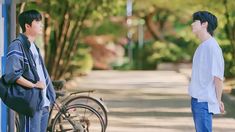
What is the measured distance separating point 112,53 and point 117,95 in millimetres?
21112

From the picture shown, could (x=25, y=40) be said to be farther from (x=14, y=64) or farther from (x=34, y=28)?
(x=14, y=64)

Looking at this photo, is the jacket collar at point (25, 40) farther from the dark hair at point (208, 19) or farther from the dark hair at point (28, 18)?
the dark hair at point (208, 19)

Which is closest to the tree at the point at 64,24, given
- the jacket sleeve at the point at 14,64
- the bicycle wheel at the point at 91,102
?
the bicycle wheel at the point at 91,102

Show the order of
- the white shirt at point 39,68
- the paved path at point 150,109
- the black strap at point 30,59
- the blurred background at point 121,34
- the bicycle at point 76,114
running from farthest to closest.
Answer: the blurred background at point 121,34 < the paved path at point 150,109 < the bicycle at point 76,114 < the white shirt at point 39,68 < the black strap at point 30,59

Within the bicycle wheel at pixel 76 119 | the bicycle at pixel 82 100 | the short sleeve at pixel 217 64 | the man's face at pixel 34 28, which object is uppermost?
the man's face at pixel 34 28

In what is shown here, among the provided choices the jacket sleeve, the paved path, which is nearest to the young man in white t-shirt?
the jacket sleeve

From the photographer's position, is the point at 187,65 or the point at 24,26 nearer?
the point at 24,26

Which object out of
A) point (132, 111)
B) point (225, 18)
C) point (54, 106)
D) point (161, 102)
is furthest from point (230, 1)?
point (54, 106)

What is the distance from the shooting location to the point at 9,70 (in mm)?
6441

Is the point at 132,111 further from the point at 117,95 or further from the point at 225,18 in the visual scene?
the point at 225,18

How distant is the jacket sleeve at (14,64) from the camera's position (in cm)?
642

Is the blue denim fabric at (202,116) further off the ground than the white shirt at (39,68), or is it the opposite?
the white shirt at (39,68)

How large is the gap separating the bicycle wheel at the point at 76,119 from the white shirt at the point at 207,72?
2806 millimetres

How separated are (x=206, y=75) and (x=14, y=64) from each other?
1.87 m
